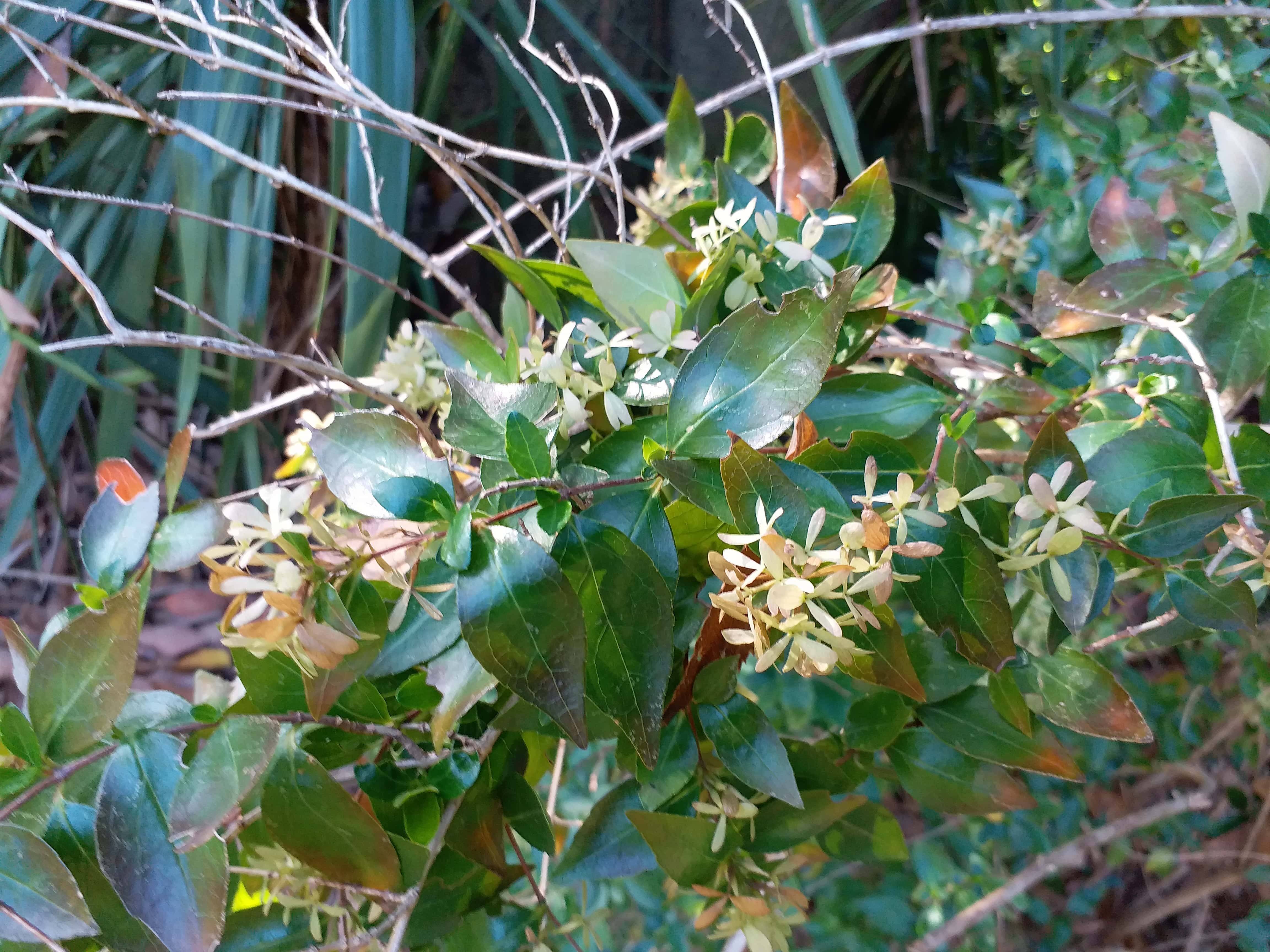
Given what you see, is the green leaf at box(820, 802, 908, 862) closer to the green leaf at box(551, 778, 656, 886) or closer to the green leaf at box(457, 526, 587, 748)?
the green leaf at box(551, 778, 656, 886)

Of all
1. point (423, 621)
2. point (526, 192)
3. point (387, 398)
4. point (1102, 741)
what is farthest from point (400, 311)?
point (1102, 741)

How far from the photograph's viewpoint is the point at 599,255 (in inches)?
13.8

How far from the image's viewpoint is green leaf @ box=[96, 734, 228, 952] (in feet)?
0.82

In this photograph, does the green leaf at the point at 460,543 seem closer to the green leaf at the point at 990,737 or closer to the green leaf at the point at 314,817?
the green leaf at the point at 314,817

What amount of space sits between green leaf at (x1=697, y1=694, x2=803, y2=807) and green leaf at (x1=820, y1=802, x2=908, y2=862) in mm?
77

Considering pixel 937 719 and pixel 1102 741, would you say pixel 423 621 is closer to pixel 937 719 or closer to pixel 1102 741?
pixel 937 719

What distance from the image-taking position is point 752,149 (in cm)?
48

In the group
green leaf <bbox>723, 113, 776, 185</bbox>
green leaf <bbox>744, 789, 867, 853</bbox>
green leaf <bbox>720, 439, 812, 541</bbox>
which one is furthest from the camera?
green leaf <bbox>723, 113, 776, 185</bbox>

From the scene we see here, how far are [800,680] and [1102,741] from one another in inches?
16.9

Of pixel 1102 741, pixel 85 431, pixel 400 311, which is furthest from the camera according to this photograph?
pixel 85 431

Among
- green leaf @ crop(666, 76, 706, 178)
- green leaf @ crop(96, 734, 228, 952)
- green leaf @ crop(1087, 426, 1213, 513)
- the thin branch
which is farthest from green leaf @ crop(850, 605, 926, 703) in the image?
the thin branch

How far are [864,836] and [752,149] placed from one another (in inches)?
16.0

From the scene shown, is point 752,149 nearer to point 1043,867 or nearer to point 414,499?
point 414,499

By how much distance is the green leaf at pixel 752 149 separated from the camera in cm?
47
